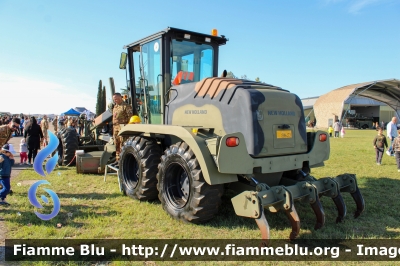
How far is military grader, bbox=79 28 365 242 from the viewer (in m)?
3.85

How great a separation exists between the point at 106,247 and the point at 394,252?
10.7 feet

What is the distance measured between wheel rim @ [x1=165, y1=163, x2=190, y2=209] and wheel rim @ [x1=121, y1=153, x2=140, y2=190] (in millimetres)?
1283

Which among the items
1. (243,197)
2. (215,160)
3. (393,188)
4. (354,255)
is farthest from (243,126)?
(393,188)

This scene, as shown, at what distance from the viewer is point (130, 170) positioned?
5930 millimetres

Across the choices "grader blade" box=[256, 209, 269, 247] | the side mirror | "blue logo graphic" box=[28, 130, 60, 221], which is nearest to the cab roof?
the side mirror

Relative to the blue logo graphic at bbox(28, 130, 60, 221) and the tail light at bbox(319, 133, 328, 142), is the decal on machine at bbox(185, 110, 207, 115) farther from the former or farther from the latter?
the blue logo graphic at bbox(28, 130, 60, 221)

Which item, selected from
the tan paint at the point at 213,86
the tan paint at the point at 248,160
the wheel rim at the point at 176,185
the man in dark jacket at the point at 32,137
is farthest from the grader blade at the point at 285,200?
the man in dark jacket at the point at 32,137

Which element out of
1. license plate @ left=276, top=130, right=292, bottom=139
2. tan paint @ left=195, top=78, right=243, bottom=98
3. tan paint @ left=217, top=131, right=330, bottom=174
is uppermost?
tan paint @ left=195, top=78, right=243, bottom=98

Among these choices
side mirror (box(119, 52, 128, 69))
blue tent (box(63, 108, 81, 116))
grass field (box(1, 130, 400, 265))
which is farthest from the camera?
blue tent (box(63, 108, 81, 116))

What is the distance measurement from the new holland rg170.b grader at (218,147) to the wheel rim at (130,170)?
0.07 feet

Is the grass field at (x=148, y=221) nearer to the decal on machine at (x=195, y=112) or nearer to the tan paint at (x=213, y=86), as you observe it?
the decal on machine at (x=195, y=112)

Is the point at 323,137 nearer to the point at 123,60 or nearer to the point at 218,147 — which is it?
the point at 218,147

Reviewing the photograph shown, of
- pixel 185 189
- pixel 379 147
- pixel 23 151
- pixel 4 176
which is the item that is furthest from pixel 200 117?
pixel 379 147

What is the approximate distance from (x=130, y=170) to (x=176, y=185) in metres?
1.48
